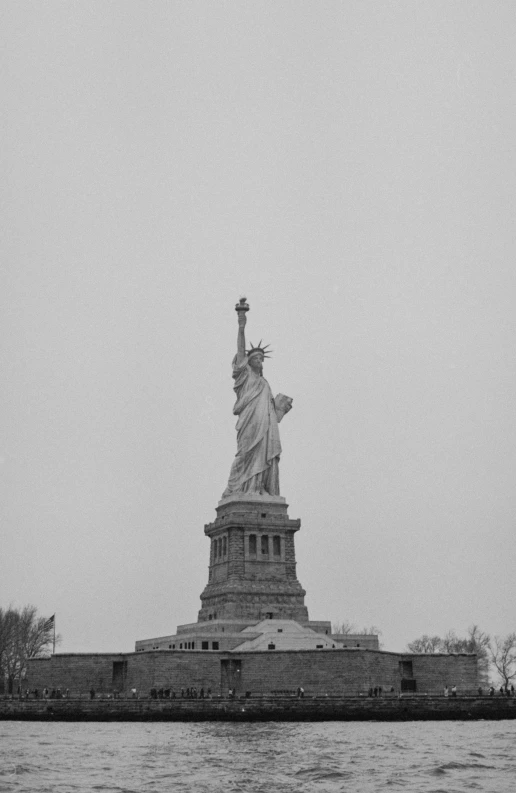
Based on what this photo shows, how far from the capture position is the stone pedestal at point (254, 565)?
6531cm

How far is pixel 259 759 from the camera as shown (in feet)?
112

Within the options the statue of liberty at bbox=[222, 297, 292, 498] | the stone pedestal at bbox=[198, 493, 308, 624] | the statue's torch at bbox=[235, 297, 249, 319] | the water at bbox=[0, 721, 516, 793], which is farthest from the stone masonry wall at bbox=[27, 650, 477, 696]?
the statue's torch at bbox=[235, 297, 249, 319]

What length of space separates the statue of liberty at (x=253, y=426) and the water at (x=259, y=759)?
25013 mm

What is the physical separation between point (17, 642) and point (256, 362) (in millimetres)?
27186

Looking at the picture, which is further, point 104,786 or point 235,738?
point 235,738

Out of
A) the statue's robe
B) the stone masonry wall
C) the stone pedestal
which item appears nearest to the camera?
the stone masonry wall

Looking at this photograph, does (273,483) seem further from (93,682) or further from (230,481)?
(93,682)

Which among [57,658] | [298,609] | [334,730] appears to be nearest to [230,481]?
[298,609]

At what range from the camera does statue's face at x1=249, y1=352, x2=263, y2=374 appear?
7150 cm

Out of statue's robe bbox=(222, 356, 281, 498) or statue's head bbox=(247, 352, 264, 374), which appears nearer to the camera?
statue's robe bbox=(222, 356, 281, 498)

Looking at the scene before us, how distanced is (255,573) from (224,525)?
367 centimetres

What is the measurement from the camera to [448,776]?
31.4m

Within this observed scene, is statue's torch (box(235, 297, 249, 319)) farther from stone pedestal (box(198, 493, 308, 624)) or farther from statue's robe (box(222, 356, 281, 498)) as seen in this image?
stone pedestal (box(198, 493, 308, 624))

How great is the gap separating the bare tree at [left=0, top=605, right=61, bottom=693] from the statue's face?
77.1ft
